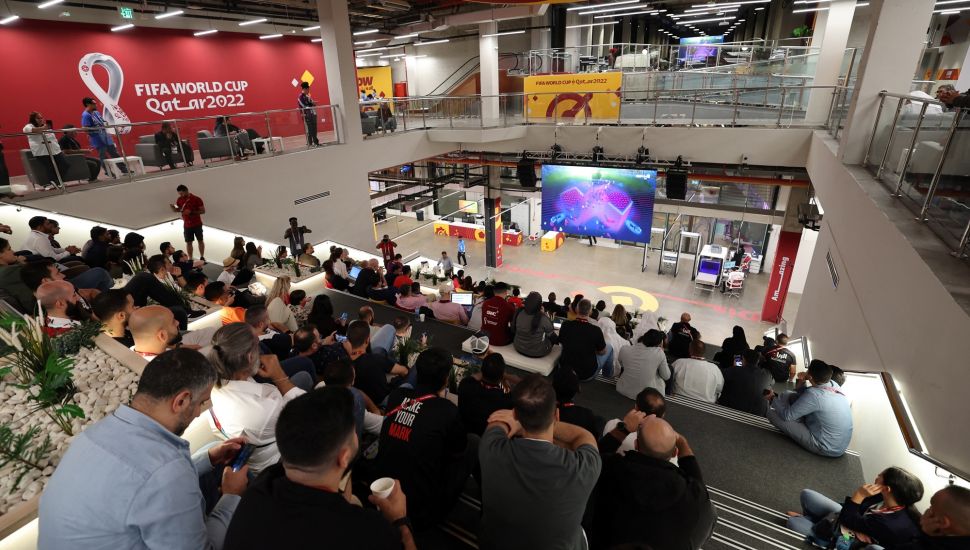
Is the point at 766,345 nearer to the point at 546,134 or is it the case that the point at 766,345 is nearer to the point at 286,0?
the point at 546,134

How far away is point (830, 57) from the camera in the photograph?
9406 mm

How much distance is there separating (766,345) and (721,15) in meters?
24.8

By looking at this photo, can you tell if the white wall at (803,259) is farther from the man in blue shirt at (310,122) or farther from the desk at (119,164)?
the desk at (119,164)

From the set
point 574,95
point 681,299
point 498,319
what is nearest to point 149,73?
point 574,95

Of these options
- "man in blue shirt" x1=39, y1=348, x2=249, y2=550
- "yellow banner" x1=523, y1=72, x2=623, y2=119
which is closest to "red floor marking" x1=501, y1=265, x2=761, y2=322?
"yellow banner" x1=523, y1=72, x2=623, y2=119

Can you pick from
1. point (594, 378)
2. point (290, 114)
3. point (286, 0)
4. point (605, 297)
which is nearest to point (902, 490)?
point (594, 378)

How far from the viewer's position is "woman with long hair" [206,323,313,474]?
2525 mm

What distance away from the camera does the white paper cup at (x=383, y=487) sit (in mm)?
1881

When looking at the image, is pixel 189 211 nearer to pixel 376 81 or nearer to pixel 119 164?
pixel 119 164

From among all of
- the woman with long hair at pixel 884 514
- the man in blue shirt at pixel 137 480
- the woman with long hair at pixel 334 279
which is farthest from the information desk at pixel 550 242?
the man in blue shirt at pixel 137 480

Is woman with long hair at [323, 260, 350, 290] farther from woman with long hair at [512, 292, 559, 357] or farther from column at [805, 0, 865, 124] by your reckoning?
column at [805, 0, 865, 124]

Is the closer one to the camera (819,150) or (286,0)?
(819,150)

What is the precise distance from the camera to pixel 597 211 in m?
11.9

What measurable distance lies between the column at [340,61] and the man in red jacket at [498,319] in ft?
24.3
